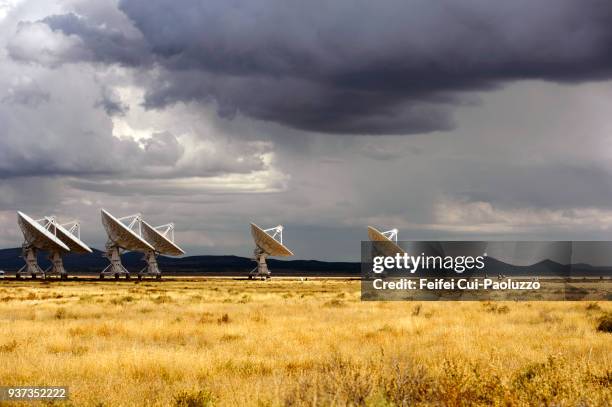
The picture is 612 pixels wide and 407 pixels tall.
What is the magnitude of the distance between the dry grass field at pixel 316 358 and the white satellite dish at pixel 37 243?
75.6m

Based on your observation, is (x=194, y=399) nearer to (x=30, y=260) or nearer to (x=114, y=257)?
(x=114, y=257)

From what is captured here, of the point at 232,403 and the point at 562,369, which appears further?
the point at 562,369

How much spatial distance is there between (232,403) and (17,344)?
10839 millimetres

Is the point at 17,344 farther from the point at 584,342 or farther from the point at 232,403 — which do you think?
the point at 584,342

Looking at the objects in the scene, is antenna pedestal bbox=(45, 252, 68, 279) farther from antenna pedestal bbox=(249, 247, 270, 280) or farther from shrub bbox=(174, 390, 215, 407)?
shrub bbox=(174, 390, 215, 407)

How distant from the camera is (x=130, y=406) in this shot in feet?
36.4

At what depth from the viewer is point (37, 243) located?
11038 centimetres

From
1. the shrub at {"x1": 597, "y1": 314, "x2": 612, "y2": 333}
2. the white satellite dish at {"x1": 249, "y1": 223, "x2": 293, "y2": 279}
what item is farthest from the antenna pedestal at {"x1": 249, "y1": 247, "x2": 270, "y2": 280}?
the shrub at {"x1": 597, "y1": 314, "x2": 612, "y2": 333}

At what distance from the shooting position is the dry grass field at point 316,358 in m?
10.3

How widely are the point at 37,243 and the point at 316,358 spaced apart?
10246 cm

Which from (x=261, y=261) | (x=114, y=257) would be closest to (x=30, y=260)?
(x=114, y=257)

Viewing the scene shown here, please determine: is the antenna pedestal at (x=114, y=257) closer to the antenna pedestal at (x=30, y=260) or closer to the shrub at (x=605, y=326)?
the antenna pedestal at (x=30, y=260)

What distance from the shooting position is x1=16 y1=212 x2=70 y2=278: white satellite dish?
104 metres

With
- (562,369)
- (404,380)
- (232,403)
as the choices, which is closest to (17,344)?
(232,403)
